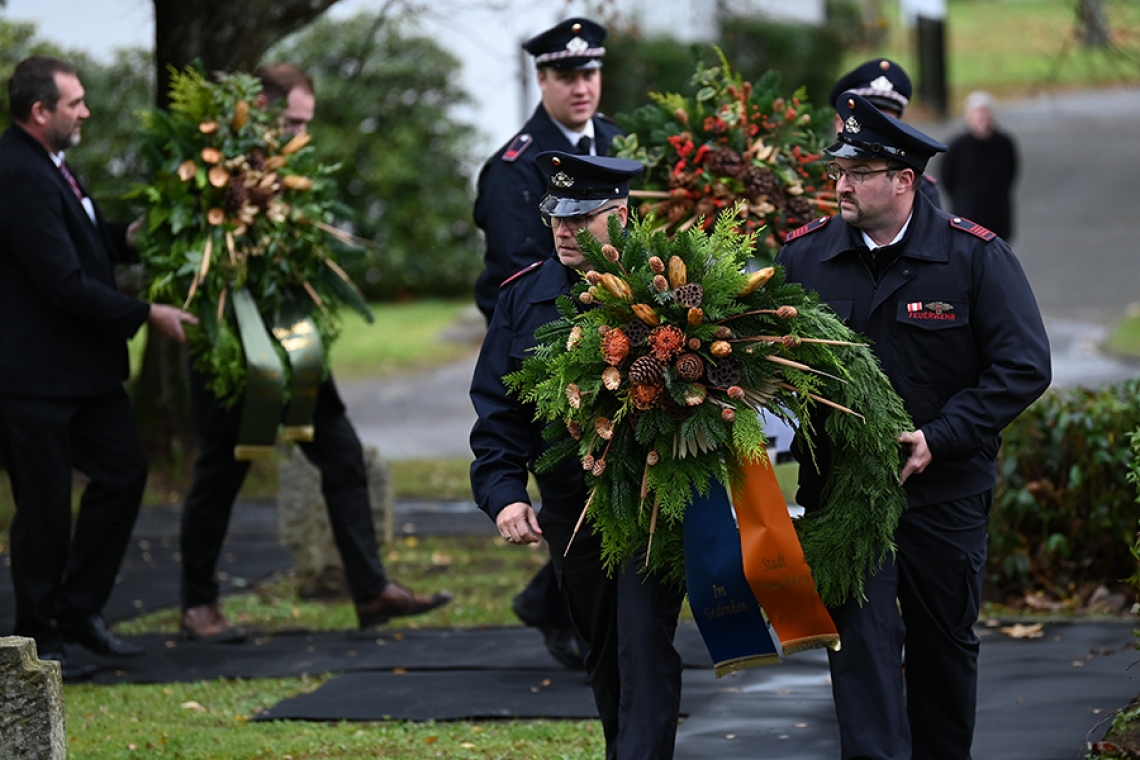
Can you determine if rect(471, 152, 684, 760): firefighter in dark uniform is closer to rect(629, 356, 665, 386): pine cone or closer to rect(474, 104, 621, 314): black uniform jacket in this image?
rect(629, 356, 665, 386): pine cone

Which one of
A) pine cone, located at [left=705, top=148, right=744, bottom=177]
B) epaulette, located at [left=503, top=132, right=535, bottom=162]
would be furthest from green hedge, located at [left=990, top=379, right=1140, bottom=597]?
epaulette, located at [left=503, top=132, right=535, bottom=162]

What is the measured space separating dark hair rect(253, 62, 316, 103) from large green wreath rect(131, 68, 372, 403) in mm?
363

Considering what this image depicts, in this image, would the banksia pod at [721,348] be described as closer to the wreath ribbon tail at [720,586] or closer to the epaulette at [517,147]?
the wreath ribbon tail at [720,586]

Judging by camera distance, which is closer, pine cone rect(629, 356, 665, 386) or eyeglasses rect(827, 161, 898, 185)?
pine cone rect(629, 356, 665, 386)

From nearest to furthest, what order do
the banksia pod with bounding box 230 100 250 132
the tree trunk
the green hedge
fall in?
the green hedge
the banksia pod with bounding box 230 100 250 132
the tree trunk

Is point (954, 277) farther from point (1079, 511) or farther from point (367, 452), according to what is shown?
point (367, 452)

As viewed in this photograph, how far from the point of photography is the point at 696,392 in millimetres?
3828

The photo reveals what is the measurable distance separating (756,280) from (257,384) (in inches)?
138

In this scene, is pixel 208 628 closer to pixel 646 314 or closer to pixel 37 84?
pixel 37 84

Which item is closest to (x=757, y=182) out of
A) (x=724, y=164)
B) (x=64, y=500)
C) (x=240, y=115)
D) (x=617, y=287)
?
(x=724, y=164)

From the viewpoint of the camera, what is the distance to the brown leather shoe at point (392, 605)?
23.0 feet

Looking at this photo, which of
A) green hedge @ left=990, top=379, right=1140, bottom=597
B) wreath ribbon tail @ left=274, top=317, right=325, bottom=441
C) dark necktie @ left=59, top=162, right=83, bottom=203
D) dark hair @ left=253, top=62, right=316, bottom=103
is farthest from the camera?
dark hair @ left=253, top=62, right=316, bottom=103

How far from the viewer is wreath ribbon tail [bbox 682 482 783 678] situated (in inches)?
157

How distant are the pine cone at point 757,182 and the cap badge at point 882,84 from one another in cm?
78
